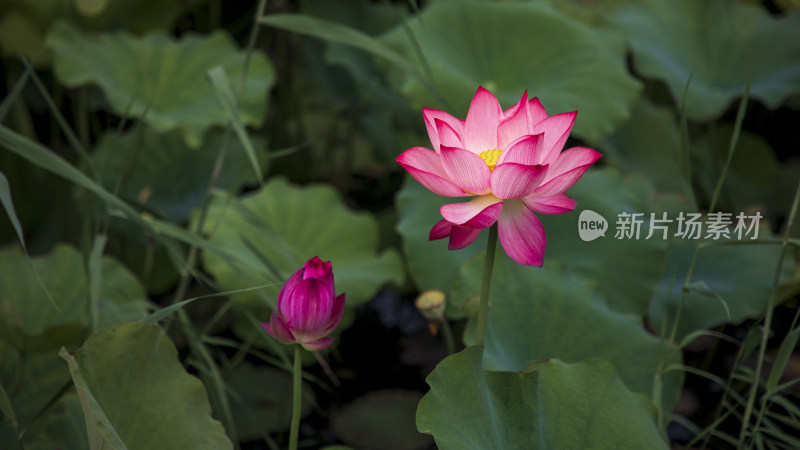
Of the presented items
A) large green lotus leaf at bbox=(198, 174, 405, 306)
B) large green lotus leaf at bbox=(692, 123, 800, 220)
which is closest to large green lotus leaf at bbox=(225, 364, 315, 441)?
large green lotus leaf at bbox=(198, 174, 405, 306)

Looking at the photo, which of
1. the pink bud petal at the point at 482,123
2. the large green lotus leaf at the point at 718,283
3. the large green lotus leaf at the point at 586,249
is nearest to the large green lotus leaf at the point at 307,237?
the large green lotus leaf at the point at 586,249

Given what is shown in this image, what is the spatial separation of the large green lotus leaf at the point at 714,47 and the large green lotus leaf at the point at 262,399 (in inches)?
35.7

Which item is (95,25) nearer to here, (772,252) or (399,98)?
(399,98)

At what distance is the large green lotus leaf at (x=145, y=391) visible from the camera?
67cm

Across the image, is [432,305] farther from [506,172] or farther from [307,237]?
[307,237]

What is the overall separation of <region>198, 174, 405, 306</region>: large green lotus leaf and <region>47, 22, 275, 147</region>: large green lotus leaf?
159 mm

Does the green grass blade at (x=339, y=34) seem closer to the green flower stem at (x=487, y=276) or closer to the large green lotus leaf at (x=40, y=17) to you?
the green flower stem at (x=487, y=276)

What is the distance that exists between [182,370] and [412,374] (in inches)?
26.9

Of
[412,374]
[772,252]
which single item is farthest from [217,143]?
[772,252]

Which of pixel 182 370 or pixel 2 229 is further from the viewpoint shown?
pixel 2 229

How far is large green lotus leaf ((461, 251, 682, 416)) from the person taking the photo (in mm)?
838

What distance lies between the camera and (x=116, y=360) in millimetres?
680

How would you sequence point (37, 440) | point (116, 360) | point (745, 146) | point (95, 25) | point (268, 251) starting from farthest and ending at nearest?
point (745, 146) → point (95, 25) → point (268, 251) → point (37, 440) → point (116, 360)

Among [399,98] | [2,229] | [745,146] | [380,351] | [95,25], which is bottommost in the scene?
[380,351]
